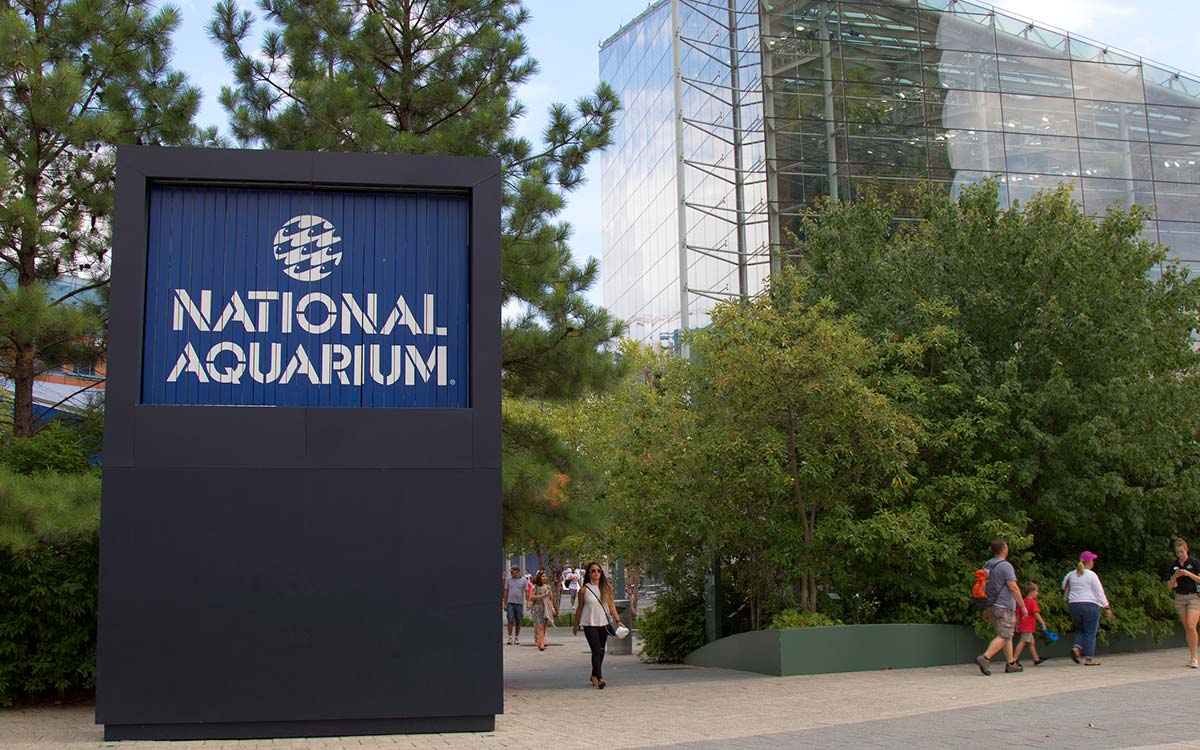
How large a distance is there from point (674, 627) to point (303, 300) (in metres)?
10.1

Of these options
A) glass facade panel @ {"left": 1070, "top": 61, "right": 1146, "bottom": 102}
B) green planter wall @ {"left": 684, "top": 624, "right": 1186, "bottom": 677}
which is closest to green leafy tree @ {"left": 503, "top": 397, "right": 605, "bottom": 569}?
green planter wall @ {"left": 684, "top": 624, "right": 1186, "bottom": 677}

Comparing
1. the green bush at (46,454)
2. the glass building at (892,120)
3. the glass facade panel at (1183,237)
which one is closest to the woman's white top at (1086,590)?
the green bush at (46,454)

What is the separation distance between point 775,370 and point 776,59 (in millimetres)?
25940

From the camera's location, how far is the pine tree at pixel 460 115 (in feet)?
48.3

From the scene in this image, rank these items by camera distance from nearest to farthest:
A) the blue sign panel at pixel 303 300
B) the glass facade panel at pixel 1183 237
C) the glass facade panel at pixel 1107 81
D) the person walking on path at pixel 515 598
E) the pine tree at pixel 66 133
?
the blue sign panel at pixel 303 300
the pine tree at pixel 66 133
the person walking on path at pixel 515 598
the glass facade panel at pixel 1183 237
the glass facade panel at pixel 1107 81

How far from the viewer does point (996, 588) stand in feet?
42.8

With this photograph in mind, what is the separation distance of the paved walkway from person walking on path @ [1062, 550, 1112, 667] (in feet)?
1.25

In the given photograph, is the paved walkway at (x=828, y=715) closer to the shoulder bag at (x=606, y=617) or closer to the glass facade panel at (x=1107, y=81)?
the shoulder bag at (x=606, y=617)

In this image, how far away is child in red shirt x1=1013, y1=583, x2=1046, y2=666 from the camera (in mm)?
13742

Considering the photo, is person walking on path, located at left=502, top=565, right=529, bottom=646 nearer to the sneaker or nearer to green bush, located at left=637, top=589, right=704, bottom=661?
green bush, located at left=637, top=589, right=704, bottom=661

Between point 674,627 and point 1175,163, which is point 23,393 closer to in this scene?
point 674,627

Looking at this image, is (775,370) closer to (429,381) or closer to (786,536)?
(786,536)

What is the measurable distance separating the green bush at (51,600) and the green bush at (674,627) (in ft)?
29.6

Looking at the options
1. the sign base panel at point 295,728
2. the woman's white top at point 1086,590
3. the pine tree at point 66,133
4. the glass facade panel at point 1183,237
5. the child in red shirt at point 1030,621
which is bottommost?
the sign base panel at point 295,728
